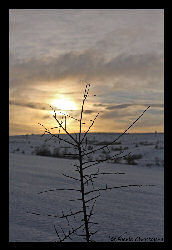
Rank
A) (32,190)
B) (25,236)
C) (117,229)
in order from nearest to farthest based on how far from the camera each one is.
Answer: (25,236), (117,229), (32,190)

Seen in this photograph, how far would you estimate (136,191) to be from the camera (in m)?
4.39

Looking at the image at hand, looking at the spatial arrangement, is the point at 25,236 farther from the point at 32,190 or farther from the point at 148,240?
the point at 32,190
